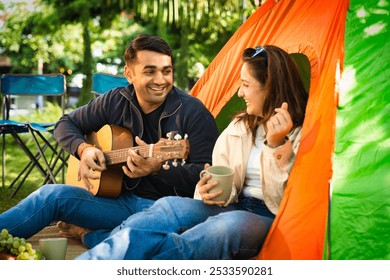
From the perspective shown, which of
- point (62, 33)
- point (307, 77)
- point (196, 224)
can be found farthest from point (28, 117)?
point (196, 224)

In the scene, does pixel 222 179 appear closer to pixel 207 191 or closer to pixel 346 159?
pixel 207 191

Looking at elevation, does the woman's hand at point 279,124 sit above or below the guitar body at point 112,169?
above

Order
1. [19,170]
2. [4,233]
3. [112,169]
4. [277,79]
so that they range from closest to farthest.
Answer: [277,79] < [4,233] < [112,169] < [19,170]

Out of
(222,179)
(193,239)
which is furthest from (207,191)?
(193,239)

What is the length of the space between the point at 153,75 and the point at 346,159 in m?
1.07

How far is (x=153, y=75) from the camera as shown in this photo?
3.32 meters

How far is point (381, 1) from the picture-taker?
2.81 metres

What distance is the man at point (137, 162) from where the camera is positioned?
10.4 ft

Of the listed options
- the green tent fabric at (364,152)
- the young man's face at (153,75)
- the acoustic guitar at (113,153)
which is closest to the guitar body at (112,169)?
the acoustic guitar at (113,153)

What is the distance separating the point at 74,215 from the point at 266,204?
0.94 m

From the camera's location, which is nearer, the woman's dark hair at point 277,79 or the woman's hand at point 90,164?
the woman's dark hair at point 277,79

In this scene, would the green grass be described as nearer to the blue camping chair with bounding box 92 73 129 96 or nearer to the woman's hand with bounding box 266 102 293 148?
the blue camping chair with bounding box 92 73 129 96

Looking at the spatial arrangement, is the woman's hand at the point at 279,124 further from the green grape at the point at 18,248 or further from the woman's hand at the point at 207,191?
the green grape at the point at 18,248

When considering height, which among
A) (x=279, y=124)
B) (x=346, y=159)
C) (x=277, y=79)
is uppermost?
(x=277, y=79)
